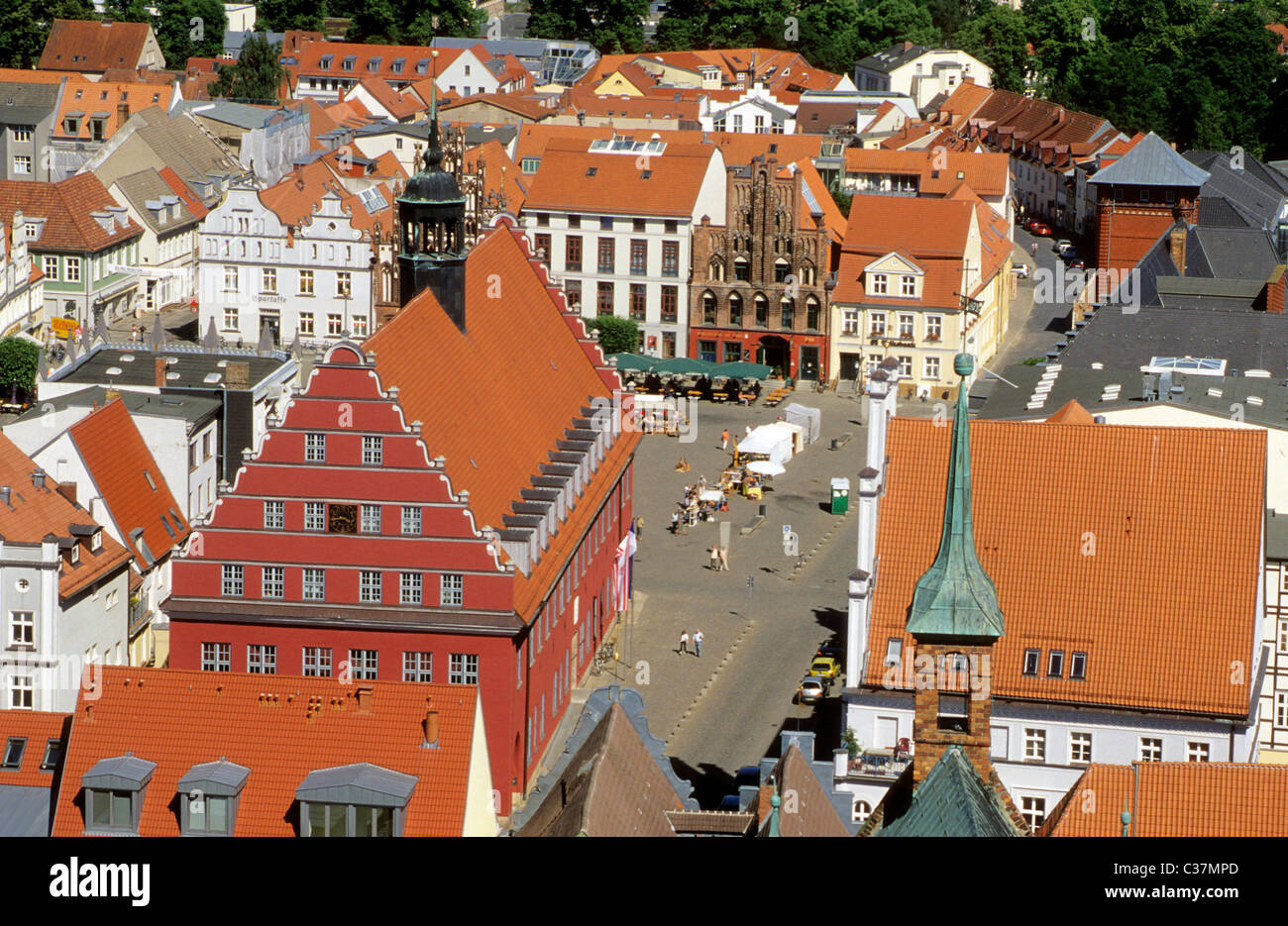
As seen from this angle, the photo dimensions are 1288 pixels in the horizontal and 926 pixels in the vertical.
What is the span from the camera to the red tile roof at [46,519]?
66688 millimetres

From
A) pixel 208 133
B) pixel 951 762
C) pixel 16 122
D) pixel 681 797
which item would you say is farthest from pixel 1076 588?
pixel 16 122

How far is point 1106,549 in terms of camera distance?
192 feet

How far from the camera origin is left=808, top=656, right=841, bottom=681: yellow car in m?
76.6

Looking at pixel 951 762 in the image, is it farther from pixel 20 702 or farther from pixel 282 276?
pixel 282 276

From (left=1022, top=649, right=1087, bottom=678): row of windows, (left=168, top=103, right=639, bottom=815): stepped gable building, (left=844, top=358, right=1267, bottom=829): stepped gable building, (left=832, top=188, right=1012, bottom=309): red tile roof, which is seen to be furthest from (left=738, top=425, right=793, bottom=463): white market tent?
(left=1022, top=649, right=1087, bottom=678): row of windows

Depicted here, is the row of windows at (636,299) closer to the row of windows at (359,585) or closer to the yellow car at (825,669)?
the yellow car at (825,669)

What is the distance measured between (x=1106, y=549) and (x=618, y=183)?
76.7 meters

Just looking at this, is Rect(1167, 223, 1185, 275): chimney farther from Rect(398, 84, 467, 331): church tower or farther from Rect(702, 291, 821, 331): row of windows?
Rect(398, 84, 467, 331): church tower

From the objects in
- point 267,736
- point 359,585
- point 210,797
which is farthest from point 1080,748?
point 210,797

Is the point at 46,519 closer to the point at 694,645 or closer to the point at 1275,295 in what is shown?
the point at 694,645

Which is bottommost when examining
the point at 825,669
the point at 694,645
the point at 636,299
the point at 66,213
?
the point at 694,645

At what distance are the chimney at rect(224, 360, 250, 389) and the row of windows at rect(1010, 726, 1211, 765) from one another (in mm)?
40909

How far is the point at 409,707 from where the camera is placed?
144 feet
